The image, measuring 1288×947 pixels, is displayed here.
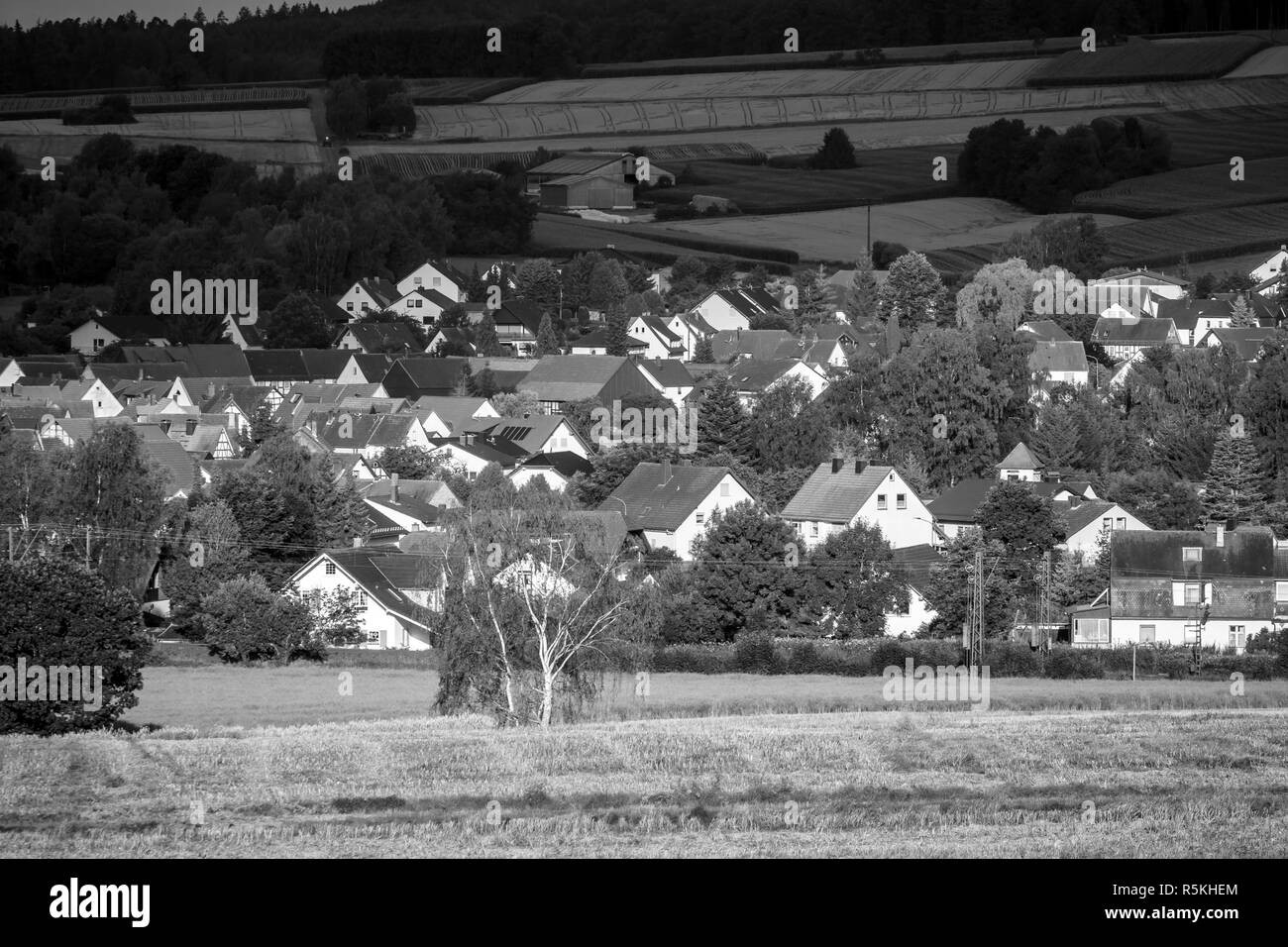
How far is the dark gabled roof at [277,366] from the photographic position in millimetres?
74125

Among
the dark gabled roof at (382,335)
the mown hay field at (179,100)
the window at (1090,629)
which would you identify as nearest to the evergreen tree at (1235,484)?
the window at (1090,629)

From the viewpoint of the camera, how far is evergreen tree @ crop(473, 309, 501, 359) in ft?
258

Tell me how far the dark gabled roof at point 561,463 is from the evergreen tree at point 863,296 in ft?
79.7

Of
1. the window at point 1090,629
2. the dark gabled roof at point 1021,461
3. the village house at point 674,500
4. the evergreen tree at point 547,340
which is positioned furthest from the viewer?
the evergreen tree at point 547,340

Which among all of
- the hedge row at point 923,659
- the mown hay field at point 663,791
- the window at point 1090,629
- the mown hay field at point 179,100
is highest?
the mown hay field at point 179,100

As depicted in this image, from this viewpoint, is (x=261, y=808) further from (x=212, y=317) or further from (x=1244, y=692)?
(x=212, y=317)

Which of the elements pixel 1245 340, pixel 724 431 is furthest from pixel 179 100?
pixel 724 431

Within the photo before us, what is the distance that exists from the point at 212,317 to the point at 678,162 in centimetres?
3565

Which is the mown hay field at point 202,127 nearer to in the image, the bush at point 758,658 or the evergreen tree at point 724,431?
the evergreen tree at point 724,431

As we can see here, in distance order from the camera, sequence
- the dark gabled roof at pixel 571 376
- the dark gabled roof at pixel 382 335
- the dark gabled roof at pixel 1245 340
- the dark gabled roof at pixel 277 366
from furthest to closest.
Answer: the dark gabled roof at pixel 382 335 < the dark gabled roof at pixel 277 366 < the dark gabled roof at pixel 571 376 < the dark gabled roof at pixel 1245 340

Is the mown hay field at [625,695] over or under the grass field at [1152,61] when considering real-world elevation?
under

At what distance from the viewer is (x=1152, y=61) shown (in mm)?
114562

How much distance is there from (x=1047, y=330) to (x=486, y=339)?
79.4 ft

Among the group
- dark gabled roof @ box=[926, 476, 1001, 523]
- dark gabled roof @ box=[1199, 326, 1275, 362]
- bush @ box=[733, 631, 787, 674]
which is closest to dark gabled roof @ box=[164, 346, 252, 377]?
dark gabled roof @ box=[926, 476, 1001, 523]
